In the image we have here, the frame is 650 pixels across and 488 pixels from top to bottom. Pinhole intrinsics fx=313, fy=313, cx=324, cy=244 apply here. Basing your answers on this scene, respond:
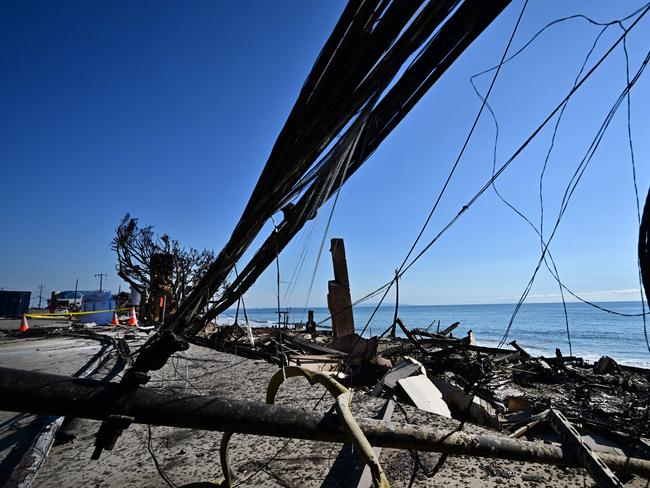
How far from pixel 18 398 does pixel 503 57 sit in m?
2.61

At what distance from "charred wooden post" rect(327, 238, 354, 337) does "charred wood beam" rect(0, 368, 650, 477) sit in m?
6.35

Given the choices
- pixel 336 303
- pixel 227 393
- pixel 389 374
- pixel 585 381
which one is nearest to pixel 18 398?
pixel 227 393

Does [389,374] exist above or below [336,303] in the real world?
below

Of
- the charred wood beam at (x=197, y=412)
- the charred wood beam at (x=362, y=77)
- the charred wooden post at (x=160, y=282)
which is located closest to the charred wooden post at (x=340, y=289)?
the charred wooden post at (x=160, y=282)

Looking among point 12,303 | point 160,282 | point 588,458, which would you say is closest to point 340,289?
point 588,458

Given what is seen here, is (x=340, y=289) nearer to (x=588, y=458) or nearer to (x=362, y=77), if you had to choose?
(x=588, y=458)

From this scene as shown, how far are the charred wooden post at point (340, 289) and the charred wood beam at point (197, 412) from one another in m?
6.35

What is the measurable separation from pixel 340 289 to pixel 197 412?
6629mm

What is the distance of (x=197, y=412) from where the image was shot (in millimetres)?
1084

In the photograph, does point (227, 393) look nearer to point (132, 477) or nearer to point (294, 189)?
point (132, 477)

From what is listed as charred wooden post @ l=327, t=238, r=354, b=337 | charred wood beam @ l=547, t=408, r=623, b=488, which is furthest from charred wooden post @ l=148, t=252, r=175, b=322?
charred wood beam @ l=547, t=408, r=623, b=488

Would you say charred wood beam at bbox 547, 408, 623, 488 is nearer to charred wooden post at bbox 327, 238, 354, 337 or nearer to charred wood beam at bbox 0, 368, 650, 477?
charred wood beam at bbox 0, 368, 650, 477

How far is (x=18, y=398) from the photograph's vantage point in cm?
95

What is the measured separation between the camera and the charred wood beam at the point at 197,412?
0.98 m
